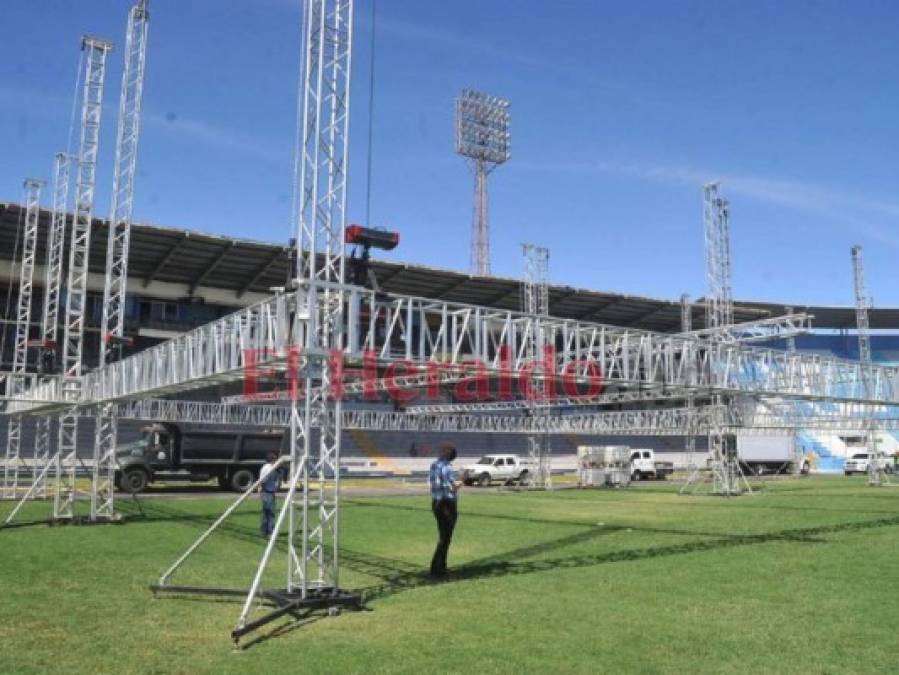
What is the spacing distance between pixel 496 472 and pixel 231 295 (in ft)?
81.5

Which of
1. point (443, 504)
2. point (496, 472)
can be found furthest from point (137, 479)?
point (443, 504)

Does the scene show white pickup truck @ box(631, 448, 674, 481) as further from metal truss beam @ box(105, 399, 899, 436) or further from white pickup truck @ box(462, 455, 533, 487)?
white pickup truck @ box(462, 455, 533, 487)

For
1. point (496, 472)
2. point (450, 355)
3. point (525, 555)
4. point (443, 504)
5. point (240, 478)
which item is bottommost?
point (525, 555)

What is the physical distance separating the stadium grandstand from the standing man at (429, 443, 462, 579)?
3258 centimetres

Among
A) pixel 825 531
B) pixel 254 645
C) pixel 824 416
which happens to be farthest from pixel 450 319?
pixel 824 416

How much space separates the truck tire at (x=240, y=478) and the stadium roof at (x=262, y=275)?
15628 mm

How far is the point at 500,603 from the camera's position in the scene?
11.2 meters

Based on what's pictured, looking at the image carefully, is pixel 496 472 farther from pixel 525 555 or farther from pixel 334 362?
pixel 334 362

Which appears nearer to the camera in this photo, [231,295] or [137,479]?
[137,479]

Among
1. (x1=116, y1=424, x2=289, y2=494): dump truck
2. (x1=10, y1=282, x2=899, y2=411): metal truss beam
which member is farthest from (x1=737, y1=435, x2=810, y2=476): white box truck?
(x1=116, y1=424, x2=289, y2=494): dump truck

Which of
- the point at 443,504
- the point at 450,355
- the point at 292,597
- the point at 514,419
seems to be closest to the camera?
the point at 292,597

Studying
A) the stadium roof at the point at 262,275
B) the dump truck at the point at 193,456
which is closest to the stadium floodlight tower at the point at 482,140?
the stadium roof at the point at 262,275

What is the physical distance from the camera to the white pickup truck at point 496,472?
159 feet

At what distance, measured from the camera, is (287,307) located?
507 inches
